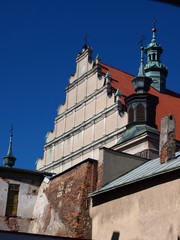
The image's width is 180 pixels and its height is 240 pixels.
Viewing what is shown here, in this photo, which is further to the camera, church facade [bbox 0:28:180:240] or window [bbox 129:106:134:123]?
window [bbox 129:106:134:123]

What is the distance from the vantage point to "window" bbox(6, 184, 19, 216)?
18.1 meters

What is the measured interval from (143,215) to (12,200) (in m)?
8.25

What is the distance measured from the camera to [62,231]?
14.8 m

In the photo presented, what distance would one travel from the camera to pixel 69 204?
15.1m

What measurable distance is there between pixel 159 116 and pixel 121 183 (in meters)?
15.9

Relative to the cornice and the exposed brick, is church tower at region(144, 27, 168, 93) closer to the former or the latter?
the cornice

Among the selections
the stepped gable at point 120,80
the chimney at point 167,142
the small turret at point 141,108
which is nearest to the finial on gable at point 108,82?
the stepped gable at point 120,80

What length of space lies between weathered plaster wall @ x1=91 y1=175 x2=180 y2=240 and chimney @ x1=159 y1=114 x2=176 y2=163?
1859 millimetres

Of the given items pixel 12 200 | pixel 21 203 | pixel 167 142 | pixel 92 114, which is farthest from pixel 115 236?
pixel 92 114

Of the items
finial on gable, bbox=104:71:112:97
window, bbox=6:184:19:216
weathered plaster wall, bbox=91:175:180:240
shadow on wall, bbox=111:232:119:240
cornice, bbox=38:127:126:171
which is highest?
finial on gable, bbox=104:71:112:97

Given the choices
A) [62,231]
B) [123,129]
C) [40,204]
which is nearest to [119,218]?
[62,231]

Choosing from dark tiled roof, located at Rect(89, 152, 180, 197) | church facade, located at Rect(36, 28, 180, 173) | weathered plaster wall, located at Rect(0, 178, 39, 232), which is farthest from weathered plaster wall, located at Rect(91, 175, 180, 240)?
church facade, located at Rect(36, 28, 180, 173)

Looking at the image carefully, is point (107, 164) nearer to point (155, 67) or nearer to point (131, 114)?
point (131, 114)

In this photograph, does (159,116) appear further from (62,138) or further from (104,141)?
(62,138)
